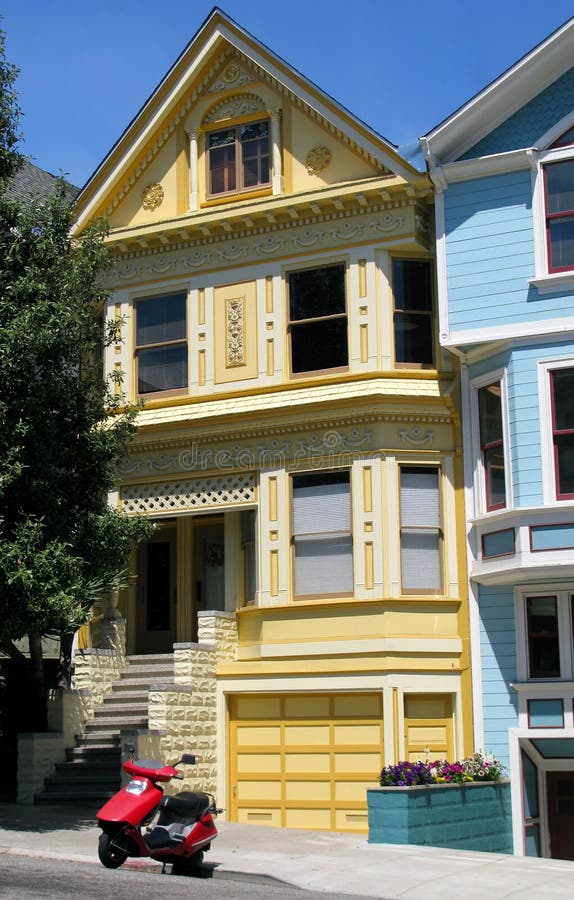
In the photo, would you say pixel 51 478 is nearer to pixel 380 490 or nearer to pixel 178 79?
pixel 380 490

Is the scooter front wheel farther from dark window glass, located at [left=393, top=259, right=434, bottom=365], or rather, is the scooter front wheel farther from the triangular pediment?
the triangular pediment

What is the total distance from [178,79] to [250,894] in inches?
586

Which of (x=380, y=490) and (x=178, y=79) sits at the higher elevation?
(x=178, y=79)

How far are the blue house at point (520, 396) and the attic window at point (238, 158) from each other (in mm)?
3426

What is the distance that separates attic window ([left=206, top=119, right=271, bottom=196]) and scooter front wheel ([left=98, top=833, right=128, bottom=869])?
12079 millimetres

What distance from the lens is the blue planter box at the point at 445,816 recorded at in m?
15.5

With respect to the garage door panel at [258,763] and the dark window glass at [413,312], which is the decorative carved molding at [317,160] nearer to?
the dark window glass at [413,312]

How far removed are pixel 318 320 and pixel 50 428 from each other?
18.0 ft

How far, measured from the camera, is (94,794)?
61.6 ft

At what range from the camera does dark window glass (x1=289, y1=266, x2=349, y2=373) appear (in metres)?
20.5

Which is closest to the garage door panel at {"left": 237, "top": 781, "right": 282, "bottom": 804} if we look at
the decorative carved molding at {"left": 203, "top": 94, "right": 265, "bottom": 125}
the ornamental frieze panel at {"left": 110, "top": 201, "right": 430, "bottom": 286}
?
the ornamental frieze panel at {"left": 110, "top": 201, "right": 430, "bottom": 286}

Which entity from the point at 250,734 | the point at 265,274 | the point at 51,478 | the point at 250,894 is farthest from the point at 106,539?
the point at 250,894

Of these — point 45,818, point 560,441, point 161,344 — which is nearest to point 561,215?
point 560,441

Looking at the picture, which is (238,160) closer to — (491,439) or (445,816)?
(491,439)
